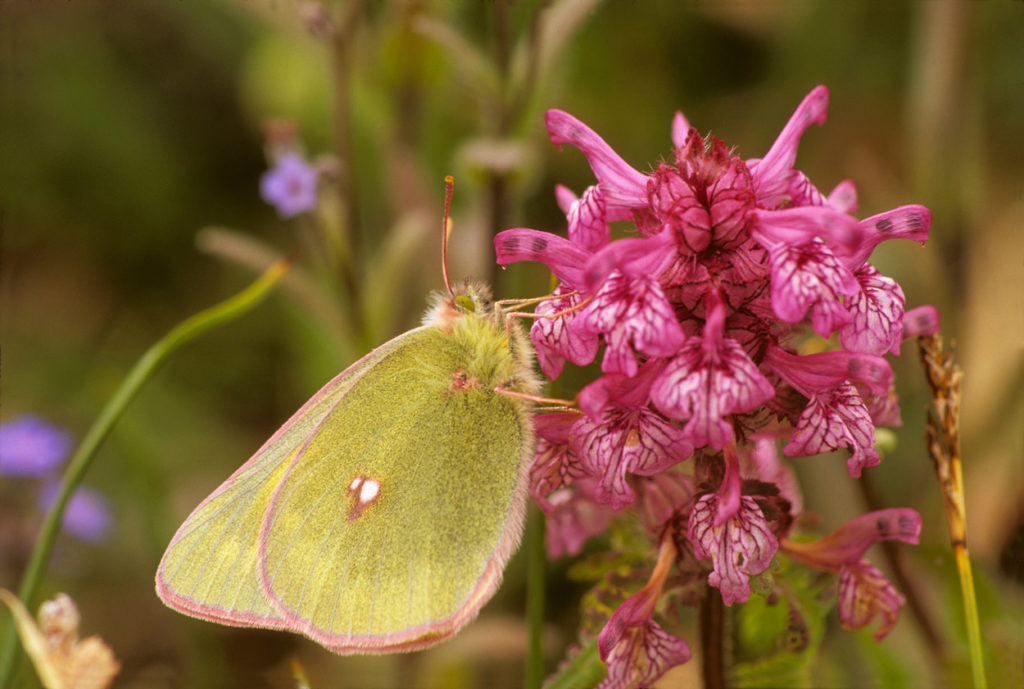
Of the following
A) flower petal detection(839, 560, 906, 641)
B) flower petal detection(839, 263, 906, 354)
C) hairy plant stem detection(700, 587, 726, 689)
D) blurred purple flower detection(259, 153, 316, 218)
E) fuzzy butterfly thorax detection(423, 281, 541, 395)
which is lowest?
hairy plant stem detection(700, 587, 726, 689)

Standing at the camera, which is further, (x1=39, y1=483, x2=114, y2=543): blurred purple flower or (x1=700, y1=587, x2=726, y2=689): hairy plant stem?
(x1=39, y1=483, x2=114, y2=543): blurred purple flower

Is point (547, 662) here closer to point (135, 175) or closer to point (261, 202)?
point (261, 202)

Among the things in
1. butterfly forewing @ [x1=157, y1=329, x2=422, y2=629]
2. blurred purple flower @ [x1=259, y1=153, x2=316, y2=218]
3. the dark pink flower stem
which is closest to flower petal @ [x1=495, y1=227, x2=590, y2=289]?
butterfly forewing @ [x1=157, y1=329, x2=422, y2=629]

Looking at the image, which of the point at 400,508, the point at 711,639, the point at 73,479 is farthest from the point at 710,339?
the point at 73,479

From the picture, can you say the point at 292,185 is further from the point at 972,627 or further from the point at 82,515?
the point at 972,627

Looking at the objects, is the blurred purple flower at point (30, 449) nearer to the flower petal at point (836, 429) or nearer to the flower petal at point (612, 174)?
the flower petal at point (612, 174)

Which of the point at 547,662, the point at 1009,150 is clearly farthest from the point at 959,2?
the point at 547,662

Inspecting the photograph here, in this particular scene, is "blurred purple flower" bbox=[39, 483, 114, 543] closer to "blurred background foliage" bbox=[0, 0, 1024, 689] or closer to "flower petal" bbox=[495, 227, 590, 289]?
"blurred background foliage" bbox=[0, 0, 1024, 689]
